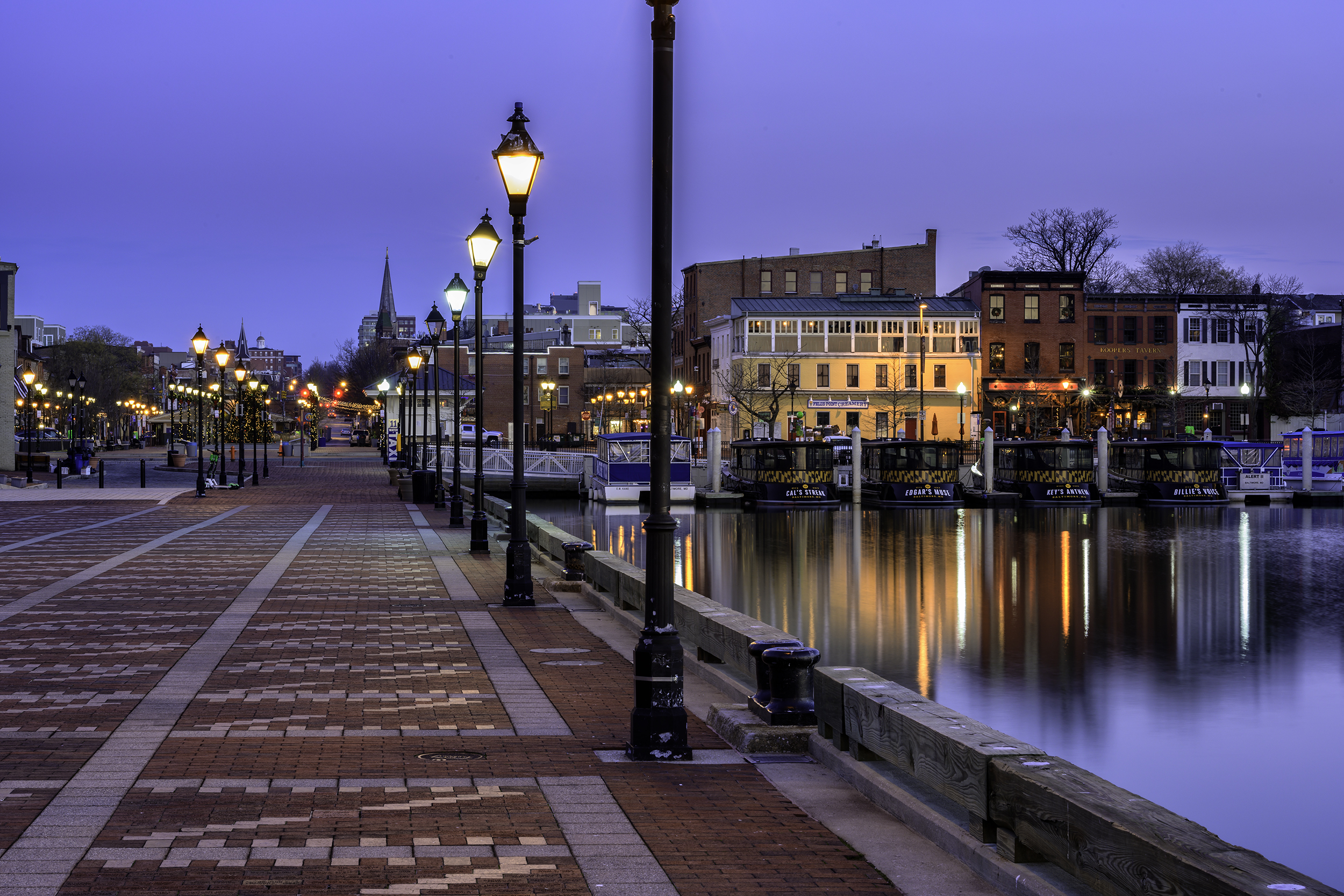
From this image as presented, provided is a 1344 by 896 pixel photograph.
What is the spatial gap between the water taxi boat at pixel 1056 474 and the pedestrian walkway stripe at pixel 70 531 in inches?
1356

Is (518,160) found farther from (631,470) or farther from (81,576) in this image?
(631,470)

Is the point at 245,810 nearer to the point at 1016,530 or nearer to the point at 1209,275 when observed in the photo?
the point at 1016,530

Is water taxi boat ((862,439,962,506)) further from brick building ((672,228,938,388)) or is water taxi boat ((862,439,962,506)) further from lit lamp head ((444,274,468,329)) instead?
brick building ((672,228,938,388))

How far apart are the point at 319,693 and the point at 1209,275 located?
98777 millimetres

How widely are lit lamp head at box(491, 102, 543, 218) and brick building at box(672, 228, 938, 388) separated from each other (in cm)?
7424

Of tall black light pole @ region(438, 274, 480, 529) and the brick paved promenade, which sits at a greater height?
tall black light pole @ region(438, 274, 480, 529)

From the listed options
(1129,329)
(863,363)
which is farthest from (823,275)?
(1129,329)

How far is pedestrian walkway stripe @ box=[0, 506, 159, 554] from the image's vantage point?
23.2m

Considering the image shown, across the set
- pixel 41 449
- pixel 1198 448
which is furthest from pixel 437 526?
pixel 41 449

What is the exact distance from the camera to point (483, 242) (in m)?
19.0

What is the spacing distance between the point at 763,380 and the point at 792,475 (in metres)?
29.9

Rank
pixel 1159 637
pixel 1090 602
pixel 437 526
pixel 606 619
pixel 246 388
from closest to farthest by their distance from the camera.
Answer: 1. pixel 606 619
2. pixel 1159 637
3. pixel 1090 602
4. pixel 437 526
5. pixel 246 388

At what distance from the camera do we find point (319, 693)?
10203 mm

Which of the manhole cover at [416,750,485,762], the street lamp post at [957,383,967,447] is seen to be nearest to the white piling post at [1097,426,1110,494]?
the street lamp post at [957,383,967,447]
